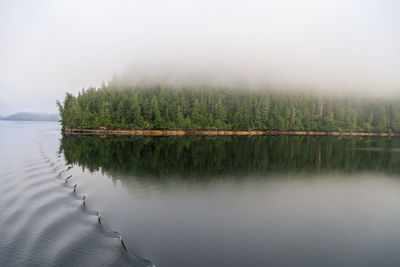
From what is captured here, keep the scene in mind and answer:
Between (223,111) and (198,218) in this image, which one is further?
(223,111)

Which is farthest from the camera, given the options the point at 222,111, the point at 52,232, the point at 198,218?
the point at 222,111

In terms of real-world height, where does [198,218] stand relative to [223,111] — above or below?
below

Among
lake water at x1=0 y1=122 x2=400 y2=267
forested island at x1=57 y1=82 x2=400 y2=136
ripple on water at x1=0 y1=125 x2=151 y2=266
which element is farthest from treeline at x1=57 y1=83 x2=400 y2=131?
ripple on water at x1=0 y1=125 x2=151 y2=266

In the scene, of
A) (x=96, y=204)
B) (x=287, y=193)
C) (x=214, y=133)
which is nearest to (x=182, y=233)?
(x=96, y=204)

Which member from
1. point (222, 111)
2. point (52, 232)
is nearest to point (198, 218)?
point (52, 232)

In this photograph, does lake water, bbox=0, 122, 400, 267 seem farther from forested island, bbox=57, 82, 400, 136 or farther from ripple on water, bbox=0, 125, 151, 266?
forested island, bbox=57, 82, 400, 136

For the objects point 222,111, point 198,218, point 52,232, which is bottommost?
point 198,218

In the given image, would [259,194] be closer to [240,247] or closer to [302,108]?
[240,247]

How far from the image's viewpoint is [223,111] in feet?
485

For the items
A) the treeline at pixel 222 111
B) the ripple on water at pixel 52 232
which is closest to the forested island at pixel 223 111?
the treeline at pixel 222 111

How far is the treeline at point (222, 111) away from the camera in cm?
12888

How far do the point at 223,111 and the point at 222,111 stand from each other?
28.9 inches

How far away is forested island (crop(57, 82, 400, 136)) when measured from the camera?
129 metres

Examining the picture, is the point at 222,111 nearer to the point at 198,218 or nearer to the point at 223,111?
the point at 223,111
